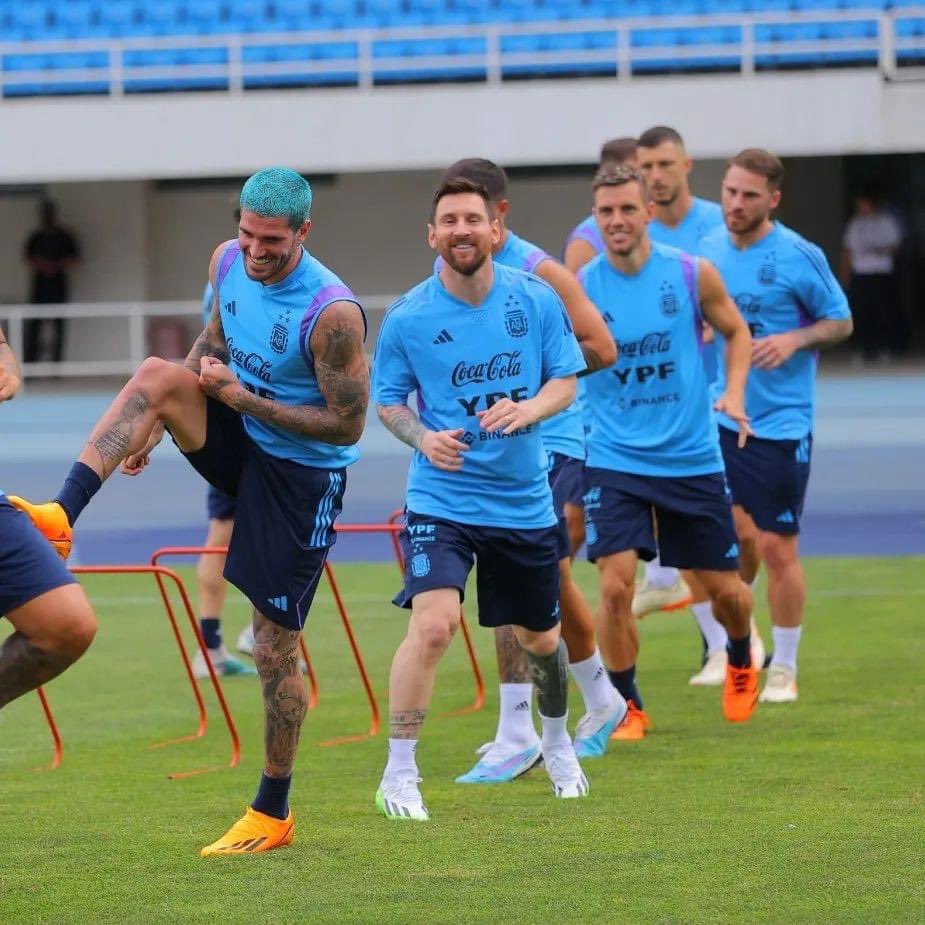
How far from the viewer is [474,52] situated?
25.7 m

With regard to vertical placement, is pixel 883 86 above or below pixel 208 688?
above

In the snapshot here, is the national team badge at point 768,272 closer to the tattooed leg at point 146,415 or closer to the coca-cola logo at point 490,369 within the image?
the coca-cola logo at point 490,369

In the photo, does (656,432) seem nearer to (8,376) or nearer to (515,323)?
(515,323)

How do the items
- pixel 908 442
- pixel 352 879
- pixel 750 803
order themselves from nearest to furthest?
pixel 352 879, pixel 750 803, pixel 908 442

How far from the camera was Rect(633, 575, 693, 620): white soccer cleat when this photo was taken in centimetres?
1076

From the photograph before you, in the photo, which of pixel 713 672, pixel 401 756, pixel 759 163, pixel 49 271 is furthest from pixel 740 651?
pixel 49 271

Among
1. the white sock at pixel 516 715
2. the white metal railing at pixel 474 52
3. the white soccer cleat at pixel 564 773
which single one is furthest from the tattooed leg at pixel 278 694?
the white metal railing at pixel 474 52

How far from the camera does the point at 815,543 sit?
579 inches

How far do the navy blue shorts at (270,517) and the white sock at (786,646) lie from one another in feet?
12.3

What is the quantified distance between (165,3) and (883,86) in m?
10.3

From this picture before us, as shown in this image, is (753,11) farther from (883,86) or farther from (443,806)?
(443,806)

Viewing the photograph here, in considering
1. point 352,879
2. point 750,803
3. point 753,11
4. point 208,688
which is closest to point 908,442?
point 753,11

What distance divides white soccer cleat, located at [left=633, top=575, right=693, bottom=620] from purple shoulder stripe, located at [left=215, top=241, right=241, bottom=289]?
5.24 m

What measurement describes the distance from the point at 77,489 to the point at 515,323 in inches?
70.3
